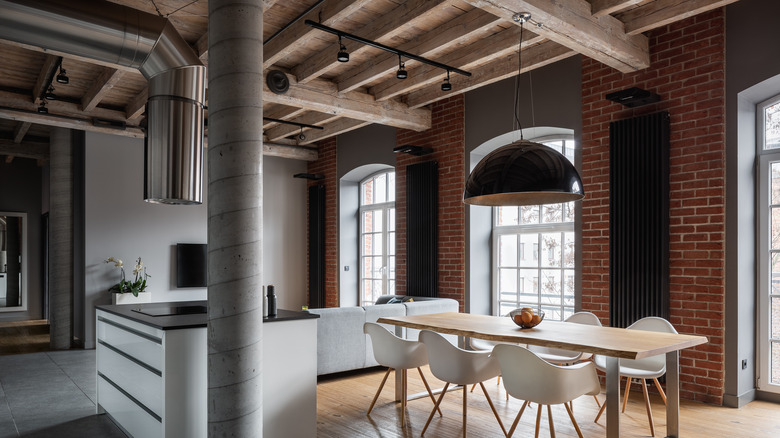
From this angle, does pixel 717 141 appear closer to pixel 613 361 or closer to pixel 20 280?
pixel 613 361

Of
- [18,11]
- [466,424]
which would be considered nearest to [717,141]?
[466,424]

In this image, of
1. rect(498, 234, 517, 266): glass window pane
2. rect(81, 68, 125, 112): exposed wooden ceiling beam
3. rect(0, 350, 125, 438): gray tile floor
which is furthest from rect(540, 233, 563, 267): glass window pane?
rect(81, 68, 125, 112): exposed wooden ceiling beam

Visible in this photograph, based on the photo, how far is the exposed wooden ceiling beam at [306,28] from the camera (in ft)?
13.4

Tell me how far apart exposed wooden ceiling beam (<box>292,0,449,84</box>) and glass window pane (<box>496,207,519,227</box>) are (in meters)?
2.60

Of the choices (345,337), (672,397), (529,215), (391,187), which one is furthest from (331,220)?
(672,397)

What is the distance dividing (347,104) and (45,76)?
10.2 ft

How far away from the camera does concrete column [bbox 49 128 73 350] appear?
7.50m

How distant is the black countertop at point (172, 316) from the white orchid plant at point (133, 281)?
3321 millimetres

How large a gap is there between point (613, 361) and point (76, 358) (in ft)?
20.7

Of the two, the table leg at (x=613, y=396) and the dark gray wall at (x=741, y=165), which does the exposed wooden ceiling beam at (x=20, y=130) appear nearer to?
the table leg at (x=613, y=396)

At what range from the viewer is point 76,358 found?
6742mm

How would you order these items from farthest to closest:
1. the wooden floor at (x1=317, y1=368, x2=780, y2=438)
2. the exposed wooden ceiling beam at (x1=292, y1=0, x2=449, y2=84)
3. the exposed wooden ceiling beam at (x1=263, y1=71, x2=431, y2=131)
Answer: the exposed wooden ceiling beam at (x1=263, y1=71, x2=431, y2=131) → the exposed wooden ceiling beam at (x1=292, y1=0, x2=449, y2=84) → the wooden floor at (x1=317, y1=368, x2=780, y2=438)

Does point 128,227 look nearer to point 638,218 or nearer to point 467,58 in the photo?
point 467,58

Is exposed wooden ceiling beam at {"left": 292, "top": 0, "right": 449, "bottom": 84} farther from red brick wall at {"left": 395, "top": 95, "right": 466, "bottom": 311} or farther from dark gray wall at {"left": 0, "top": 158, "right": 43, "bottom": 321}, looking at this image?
dark gray wall at {"left": 0, "top": 158, "right": 43, "bottom": 321}
